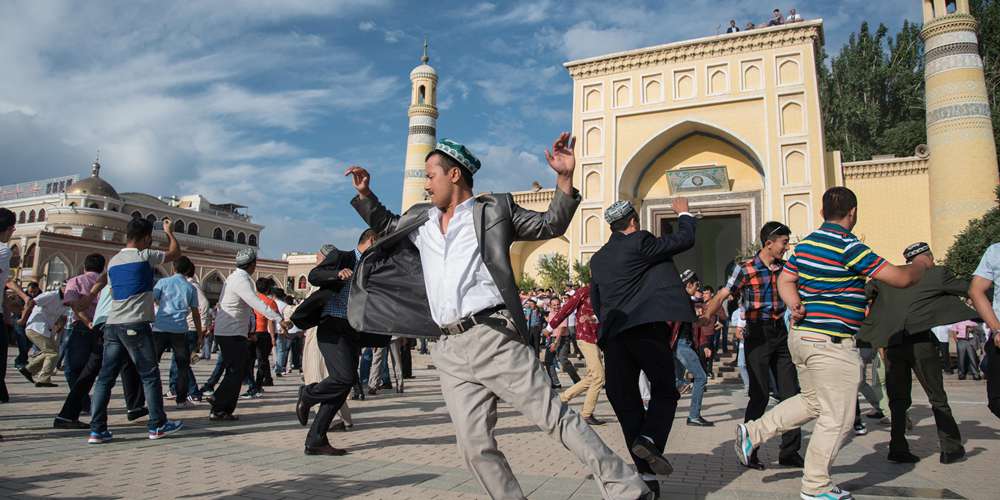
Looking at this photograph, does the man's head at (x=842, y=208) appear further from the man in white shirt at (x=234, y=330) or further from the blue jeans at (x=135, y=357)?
the blue jeans at (x=135, y=357)

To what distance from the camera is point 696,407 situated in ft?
22.3

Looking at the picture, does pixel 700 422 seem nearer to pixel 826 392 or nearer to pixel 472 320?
pixel 826 392

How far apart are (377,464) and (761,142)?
2454 centimetres

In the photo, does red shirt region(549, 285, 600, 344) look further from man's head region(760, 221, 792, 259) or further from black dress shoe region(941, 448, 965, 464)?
black dress shoe region(941, 448, 965, 464)

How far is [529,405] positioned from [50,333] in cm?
961

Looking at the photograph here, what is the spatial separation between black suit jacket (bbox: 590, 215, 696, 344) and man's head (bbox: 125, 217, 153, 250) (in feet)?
12.2

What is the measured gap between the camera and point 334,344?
17.0 feet

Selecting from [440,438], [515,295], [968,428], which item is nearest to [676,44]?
[968,428]

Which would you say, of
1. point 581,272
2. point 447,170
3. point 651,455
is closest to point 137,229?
point 447,170

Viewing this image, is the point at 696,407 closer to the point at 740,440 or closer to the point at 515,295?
the point at 740,440

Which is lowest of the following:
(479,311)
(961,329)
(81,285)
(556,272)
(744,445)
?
(744,445)

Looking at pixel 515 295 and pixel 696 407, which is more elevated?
pixel 515 295

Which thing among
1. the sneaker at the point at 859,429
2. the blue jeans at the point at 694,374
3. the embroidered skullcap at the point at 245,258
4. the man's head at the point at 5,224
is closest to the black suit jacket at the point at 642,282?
the blue jeans at the point at 694,374

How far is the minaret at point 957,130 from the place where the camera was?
72.1 ft
